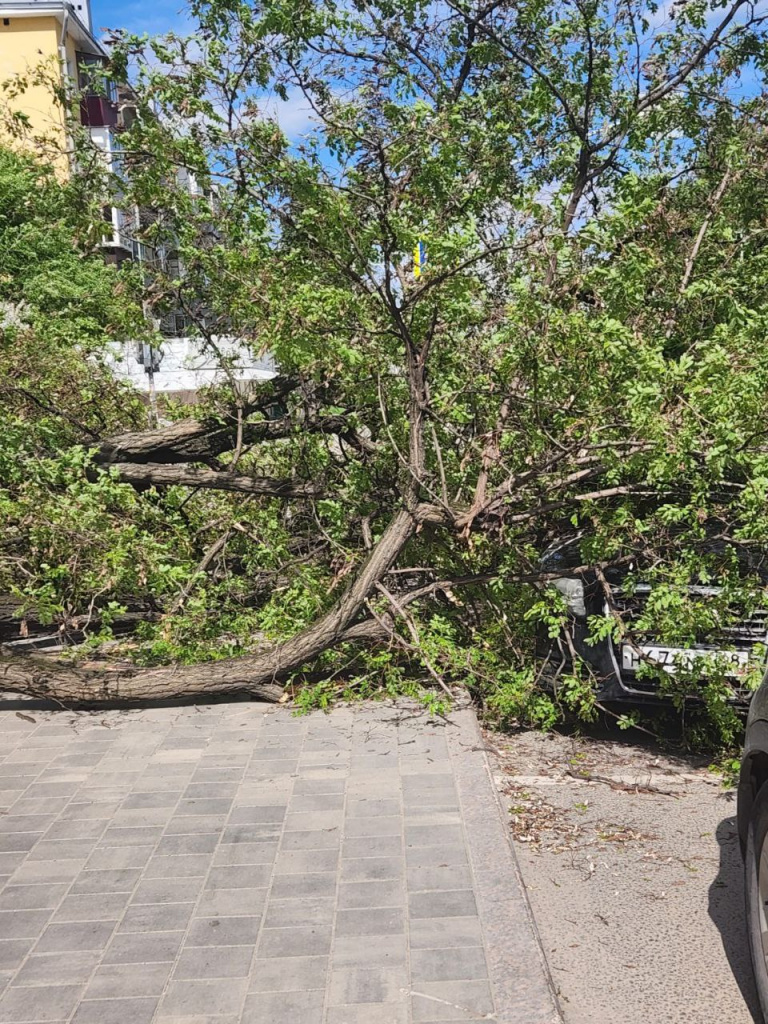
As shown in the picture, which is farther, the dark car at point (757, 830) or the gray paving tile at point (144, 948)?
the gray paving tile at point (144, 948)

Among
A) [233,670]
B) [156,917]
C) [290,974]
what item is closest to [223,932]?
[156,917]

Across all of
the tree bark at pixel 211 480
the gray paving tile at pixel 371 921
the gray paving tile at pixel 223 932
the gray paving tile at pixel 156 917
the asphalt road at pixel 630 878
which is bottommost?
the asphalt road at pixel 630 878

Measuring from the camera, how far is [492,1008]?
333 cm

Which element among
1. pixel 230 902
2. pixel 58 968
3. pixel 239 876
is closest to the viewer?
pixel 58 968

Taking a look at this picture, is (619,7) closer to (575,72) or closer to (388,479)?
(575,72)

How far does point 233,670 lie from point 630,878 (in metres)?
3.23

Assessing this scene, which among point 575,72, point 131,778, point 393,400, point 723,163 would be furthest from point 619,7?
point 131,778

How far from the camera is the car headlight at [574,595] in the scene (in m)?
6.43

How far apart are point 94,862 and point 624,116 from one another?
688 cm

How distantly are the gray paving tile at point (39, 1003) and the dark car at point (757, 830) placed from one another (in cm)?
231

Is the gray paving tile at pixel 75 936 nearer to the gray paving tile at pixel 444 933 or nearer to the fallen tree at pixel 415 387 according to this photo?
the gray paving tile at pixel 444 933

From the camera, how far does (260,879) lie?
4328 mm

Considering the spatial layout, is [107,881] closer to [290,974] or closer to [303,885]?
[303,885]

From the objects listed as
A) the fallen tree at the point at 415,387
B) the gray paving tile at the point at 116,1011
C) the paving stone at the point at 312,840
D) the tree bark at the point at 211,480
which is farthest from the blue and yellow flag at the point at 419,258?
the gray paving tile at the point at 116,1011
